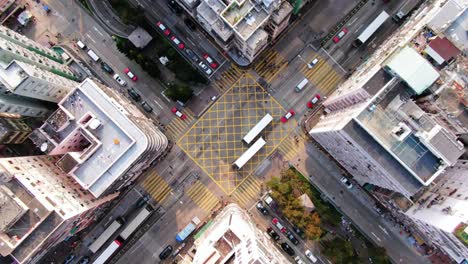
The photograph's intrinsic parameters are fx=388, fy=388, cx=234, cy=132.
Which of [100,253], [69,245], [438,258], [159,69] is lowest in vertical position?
[438,258]

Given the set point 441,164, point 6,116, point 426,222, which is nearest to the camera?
point 441,164

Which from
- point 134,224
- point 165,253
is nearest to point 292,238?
point 165,253

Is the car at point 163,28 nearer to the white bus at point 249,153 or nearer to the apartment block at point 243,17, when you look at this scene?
the apartment block at point 243,17

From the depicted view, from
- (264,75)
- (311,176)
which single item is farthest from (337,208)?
(264,75)

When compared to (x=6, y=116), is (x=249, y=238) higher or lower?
lower

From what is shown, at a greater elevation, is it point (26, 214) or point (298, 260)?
point (26, 214)

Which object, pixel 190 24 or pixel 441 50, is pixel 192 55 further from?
pixel 441 50

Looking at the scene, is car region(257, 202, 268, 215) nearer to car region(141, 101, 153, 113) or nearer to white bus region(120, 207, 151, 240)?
white bus region(120, 207, 151, 240)

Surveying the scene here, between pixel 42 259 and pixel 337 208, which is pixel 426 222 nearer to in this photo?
pixel 337 208
